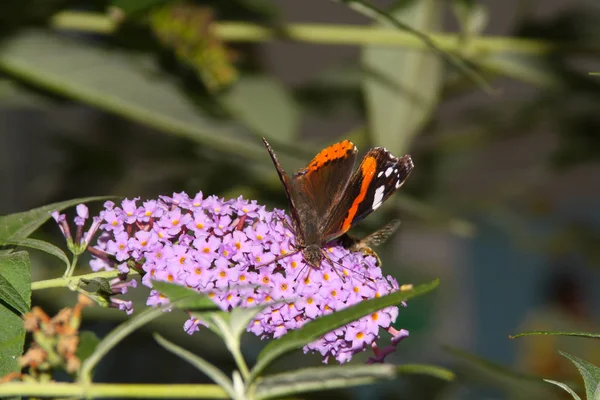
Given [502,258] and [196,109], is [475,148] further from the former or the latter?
[502,258]

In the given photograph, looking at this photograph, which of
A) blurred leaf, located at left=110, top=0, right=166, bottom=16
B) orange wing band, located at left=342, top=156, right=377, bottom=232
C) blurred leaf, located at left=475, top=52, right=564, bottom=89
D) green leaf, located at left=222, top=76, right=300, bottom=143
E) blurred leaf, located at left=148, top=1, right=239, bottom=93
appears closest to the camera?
orange wing band, located at left=342, top=156, right=377, bottom=232

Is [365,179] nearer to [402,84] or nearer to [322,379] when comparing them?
[322,379]

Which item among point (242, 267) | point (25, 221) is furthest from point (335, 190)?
point (25, 221)

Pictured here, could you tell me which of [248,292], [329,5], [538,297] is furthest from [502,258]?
[248,292]

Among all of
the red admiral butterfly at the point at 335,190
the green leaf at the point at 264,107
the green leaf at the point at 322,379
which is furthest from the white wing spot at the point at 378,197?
the green leaf at the point at 264,107

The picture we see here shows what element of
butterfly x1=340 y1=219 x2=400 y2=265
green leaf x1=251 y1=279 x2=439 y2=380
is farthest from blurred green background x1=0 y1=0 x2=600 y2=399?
green leaf x1=251 y1=279 x2=439 y2=380

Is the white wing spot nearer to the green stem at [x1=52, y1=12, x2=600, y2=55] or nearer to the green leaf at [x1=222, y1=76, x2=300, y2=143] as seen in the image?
the green stem at [x1=52, y1=12, x2=600, y2=55]
